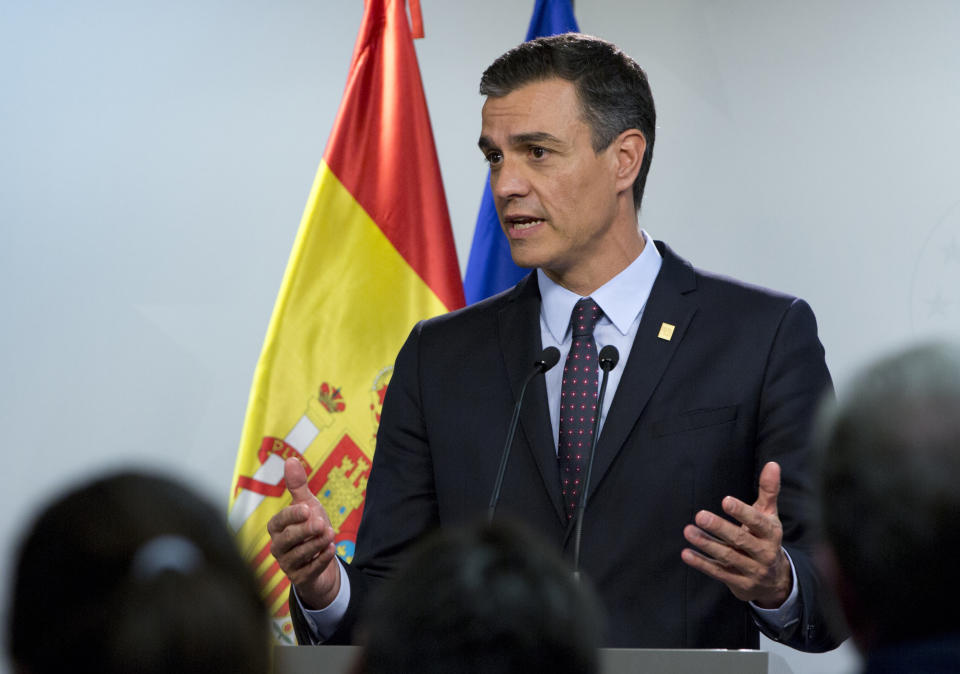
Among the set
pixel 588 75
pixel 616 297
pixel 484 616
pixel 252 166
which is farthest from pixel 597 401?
pixel 252 166

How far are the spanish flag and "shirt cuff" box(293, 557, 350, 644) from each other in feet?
4.17

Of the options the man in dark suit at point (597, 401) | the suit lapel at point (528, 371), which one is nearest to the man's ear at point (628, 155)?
the man in dark suit at point (597, 401)

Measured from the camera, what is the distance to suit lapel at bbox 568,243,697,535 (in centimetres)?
231

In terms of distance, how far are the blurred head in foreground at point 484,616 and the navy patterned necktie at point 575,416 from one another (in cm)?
171

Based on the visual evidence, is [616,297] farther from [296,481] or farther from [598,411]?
[296,481]

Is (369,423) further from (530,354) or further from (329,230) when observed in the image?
(530,354)

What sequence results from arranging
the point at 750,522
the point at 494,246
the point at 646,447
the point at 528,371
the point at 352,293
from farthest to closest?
the point at 494,246 < the point at 352,293 < the point at 528,371 < the point at 646,447 < the point at 750,522

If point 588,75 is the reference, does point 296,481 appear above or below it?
below

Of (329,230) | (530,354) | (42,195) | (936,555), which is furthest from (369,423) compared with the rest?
(936,555)

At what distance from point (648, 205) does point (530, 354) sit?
1.63 m

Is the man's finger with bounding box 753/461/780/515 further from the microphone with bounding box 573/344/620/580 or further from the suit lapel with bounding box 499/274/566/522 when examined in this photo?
the suit lapel with bounding box 499/274/566/522

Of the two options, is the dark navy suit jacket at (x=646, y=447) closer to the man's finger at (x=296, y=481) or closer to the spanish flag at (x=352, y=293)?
the man's finger at (x=296, y=481)

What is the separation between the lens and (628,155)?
2.77 meters

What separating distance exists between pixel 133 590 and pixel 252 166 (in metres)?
3.58
